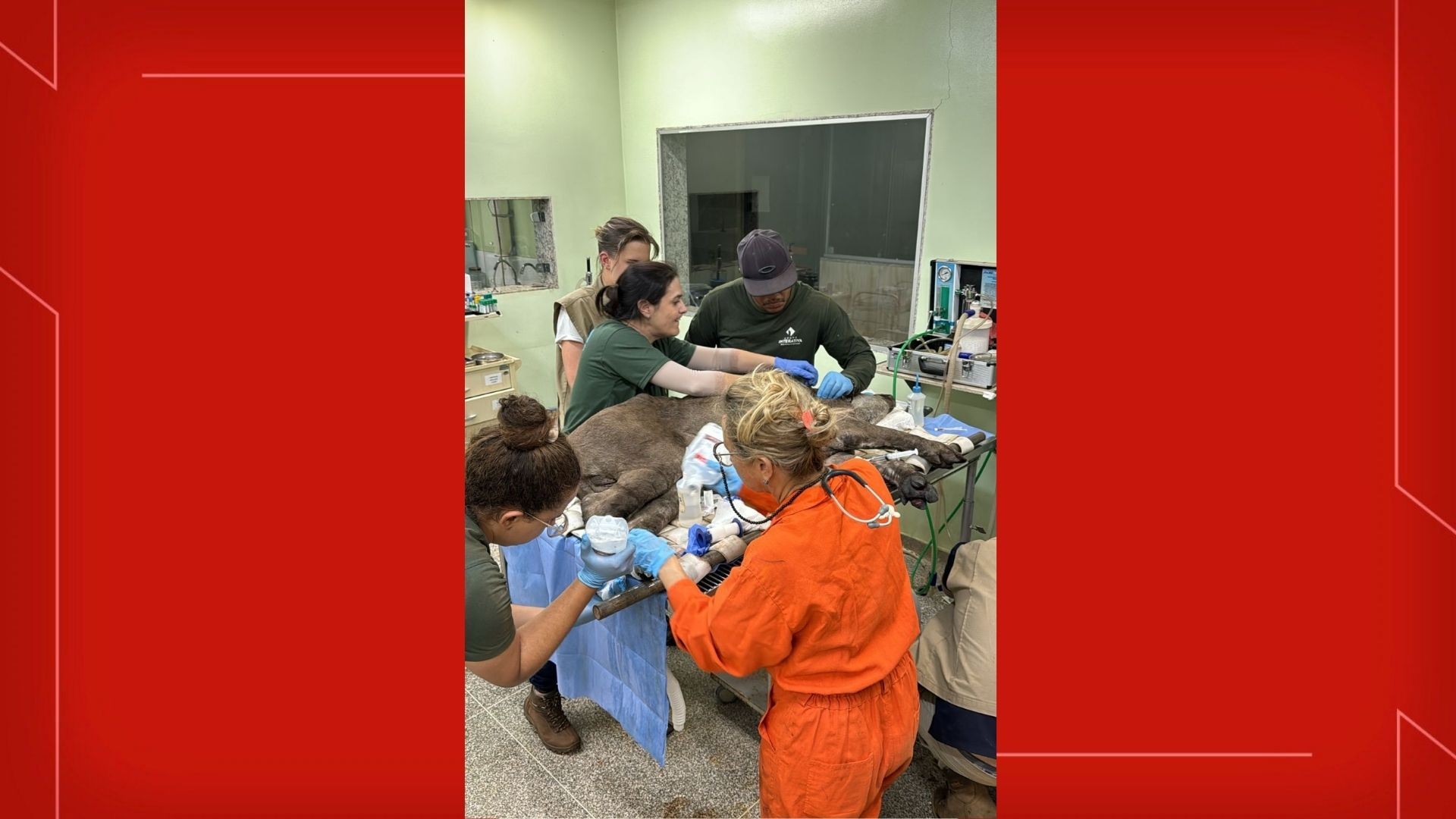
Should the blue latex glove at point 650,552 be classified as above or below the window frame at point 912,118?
below

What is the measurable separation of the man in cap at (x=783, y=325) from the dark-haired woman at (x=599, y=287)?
0.38 metres

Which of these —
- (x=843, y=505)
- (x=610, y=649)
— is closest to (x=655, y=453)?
(x=610, y=649)

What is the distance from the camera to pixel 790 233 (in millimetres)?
4523

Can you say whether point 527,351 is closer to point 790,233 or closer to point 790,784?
point 790,233

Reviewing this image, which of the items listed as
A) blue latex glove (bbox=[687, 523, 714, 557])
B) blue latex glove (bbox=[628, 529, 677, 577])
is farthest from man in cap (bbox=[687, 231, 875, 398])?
blue latex glove (bbox=[628, 529, 677, 577])

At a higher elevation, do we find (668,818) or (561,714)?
(561,714)

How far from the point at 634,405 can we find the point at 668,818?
1.17 metres

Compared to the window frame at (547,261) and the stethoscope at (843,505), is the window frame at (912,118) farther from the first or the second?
the stethoscope at (843,505)

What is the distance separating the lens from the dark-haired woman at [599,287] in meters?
2.91

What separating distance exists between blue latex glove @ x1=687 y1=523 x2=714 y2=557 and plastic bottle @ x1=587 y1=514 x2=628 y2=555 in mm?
302

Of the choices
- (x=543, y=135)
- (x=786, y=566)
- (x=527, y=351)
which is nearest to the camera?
(x=786, y=566)

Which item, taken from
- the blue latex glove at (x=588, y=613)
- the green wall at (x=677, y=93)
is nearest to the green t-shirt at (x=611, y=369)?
the blue latex glove at (x=588, y=613)

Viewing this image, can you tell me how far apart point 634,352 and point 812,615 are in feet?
4.23

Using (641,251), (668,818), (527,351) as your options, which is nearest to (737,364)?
(641,251)
